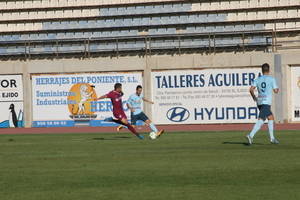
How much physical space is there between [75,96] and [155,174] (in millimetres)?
25612

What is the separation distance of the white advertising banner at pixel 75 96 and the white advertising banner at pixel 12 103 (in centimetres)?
75

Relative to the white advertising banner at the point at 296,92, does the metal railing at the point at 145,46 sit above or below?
above

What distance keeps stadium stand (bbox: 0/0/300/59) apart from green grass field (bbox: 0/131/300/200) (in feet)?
85.4

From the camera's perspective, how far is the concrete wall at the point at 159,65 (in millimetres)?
34281

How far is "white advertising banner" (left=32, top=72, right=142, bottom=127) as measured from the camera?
35.2 metres

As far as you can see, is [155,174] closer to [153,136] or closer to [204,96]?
[153,136]

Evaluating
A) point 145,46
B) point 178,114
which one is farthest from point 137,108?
point 145,46

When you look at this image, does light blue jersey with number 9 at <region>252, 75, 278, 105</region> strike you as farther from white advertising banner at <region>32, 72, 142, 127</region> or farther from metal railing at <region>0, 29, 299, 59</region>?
metal railing at <region>0, 29, 299, 59</region>

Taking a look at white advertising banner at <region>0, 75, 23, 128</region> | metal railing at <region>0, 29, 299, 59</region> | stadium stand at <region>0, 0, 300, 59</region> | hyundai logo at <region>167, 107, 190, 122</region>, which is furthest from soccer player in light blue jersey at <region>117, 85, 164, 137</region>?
stadium stand at <region>0, 0, 300, 59</region>

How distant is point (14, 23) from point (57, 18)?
10.2 feet

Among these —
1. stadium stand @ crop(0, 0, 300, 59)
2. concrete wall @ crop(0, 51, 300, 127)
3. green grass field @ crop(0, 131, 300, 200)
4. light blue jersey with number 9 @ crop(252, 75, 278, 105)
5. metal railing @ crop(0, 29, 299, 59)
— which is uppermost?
stadium stand @ crop(0, 0, 300, 59)

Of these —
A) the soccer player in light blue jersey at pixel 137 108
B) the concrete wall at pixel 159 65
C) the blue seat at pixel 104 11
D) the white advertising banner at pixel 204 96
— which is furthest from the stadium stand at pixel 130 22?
the soccer player in light blue jersey at pixel 137 108

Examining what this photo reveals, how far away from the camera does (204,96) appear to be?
34438 mm

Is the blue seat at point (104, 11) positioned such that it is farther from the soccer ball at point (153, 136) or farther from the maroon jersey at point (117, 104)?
the soccer ball at point (153, 136)
